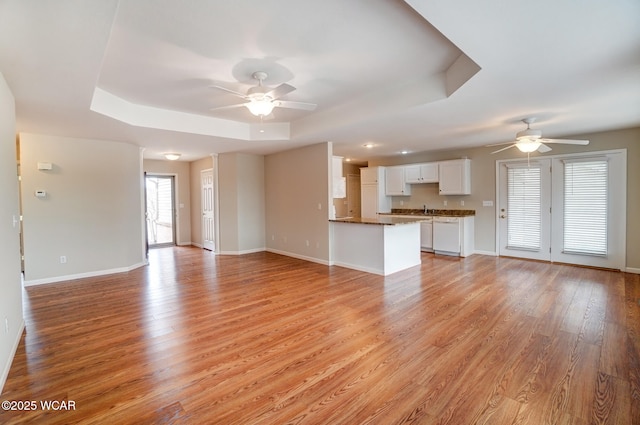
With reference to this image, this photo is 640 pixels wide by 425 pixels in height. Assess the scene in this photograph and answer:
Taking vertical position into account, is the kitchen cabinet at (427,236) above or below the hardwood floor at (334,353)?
above

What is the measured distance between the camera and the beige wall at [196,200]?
28.2ft

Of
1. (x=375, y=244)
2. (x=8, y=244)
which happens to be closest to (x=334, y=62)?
(x=375, y=244)

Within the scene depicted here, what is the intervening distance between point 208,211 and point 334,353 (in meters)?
6.46

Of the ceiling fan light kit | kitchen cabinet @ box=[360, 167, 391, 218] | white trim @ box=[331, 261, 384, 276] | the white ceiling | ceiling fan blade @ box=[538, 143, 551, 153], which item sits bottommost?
white trim @ box=[331, 261, 384, 276]

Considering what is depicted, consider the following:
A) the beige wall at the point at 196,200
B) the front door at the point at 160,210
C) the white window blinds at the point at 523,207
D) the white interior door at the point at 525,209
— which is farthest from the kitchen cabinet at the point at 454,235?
the front door at the point at 160,210

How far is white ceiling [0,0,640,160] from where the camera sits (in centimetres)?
200

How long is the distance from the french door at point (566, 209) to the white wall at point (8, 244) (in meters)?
7.70

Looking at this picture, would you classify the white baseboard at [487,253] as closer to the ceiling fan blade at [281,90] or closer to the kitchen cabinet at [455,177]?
the kitchen cabinet at [455,177]

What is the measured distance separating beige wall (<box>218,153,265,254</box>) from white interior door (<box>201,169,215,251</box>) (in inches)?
24.0

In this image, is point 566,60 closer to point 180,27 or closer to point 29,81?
point 180,27

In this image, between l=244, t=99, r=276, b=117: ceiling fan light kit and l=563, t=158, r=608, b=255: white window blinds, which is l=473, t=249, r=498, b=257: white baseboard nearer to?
l=563, t=158, r=608, b=255: white window blinds

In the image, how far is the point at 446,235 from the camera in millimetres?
6910

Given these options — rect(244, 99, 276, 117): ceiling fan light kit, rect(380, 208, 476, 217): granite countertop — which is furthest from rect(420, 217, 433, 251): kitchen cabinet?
rect(244, 99, 276, 117): ceiling fan light kit

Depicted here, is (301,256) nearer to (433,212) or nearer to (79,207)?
(433,212)
